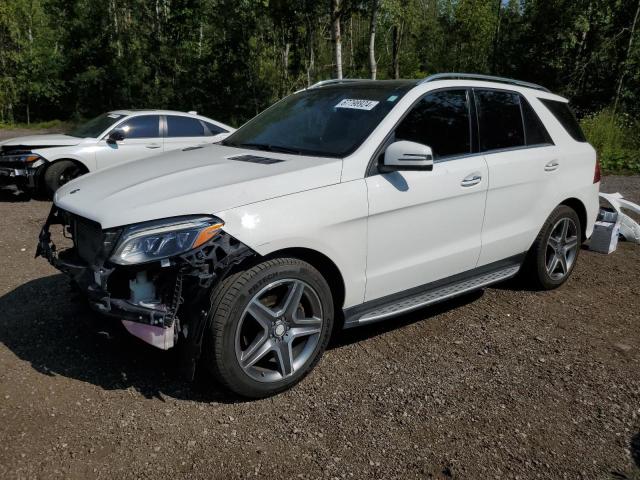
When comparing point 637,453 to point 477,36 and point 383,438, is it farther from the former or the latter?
point 477,36

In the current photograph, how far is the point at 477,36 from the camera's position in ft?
128

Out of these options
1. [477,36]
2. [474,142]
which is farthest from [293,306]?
[477,36]

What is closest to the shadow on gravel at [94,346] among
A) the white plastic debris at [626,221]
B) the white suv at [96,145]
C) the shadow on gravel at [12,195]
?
the white plastic debris at [626,221]

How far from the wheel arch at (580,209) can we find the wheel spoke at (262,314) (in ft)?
10.4

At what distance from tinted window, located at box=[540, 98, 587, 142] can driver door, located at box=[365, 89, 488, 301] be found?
1.25m

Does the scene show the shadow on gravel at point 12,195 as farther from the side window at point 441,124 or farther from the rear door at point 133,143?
the side window at point 441,124

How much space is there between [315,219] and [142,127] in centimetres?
736

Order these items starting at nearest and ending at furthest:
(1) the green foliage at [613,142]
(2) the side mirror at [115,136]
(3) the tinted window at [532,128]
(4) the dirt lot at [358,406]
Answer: (4) the dirt lot at [358,406], (3) the tinted window at [532,128], (2) the side mirror at [115,136], (1) the green foliage at [613,142]

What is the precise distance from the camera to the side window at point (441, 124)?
382cm

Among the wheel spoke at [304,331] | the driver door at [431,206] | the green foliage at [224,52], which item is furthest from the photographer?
the green foliage at [224,52]

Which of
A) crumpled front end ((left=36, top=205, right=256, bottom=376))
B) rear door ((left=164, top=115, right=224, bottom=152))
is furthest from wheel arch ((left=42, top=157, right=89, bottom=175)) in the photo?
crumpled front end ((left=36, top=205, right=256, bottom=376))

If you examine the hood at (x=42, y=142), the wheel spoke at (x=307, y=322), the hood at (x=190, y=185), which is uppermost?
the hood at (x=190, y=185)

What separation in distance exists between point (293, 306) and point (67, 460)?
1.38 meters

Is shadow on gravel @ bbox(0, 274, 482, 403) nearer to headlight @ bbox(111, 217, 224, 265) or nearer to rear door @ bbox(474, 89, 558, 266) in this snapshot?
headlight @ bbox(111, 217, 224, 265)
